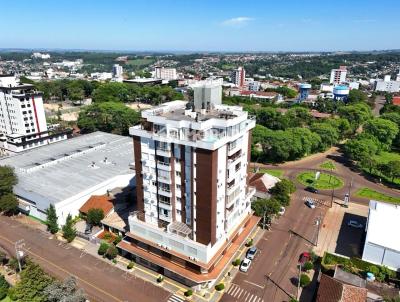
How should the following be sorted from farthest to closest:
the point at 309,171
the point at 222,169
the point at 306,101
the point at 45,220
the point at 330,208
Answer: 1. the point at 306,101
2. the point at 309,171
3. the point at 330,208
4. the point at 45,220
5. the point at 222,169

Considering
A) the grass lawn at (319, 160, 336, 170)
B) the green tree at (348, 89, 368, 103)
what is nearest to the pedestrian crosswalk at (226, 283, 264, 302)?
the grass lawn at (319, 160, 336, 170)

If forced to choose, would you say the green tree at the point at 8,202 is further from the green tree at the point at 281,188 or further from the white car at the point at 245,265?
the green tree at the point at 281,188

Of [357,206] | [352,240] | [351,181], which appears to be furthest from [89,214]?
[351,181]

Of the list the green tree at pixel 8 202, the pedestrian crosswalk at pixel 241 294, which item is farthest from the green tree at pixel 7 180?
the pedestrian crosswalk at pixel 241 294

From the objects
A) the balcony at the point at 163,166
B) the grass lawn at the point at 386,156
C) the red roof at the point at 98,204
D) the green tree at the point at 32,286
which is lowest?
the grass lawn at the point at 386,156

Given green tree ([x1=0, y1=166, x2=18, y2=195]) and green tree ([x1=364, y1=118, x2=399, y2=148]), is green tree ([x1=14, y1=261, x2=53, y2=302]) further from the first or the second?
green tree ([x1=364, y1=118, x2=399, y2=148])

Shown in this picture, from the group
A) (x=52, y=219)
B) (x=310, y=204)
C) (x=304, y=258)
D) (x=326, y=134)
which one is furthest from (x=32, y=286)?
(x=326, y=134)

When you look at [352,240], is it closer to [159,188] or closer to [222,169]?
[222,169]
